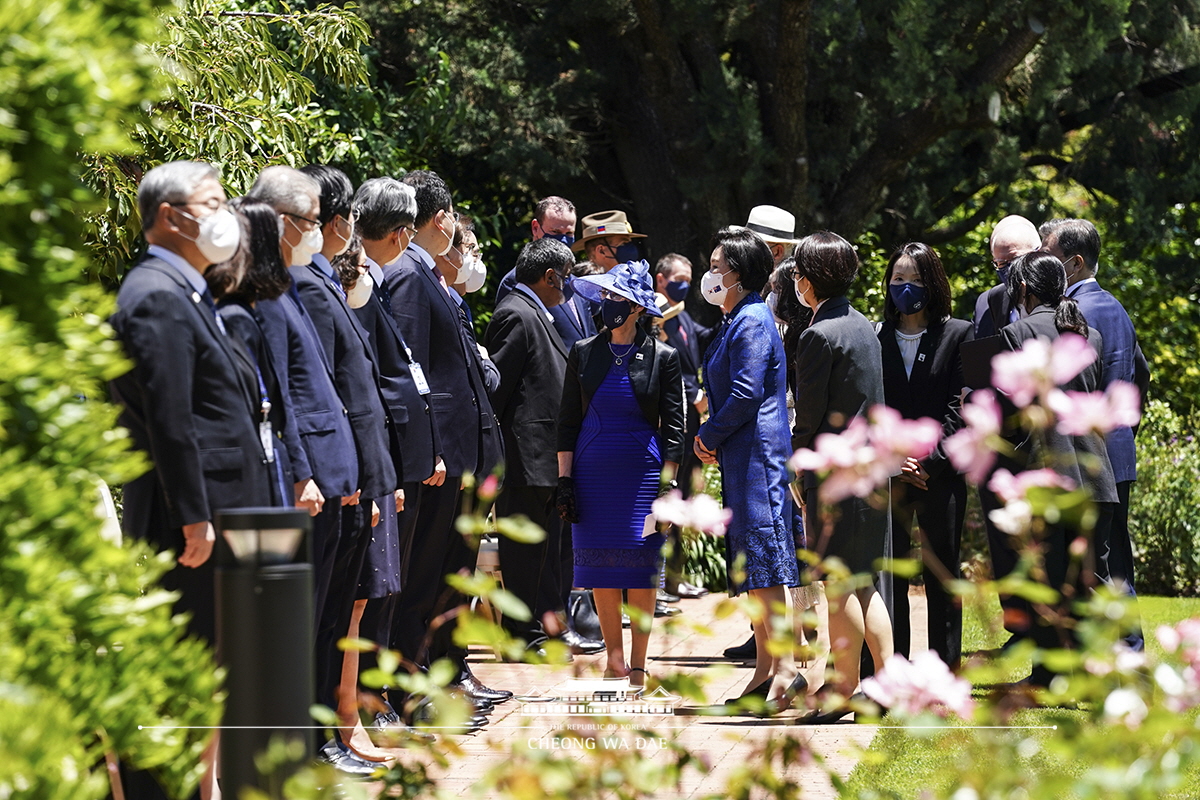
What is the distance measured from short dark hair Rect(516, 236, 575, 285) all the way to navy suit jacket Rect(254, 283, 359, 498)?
9.51 feet

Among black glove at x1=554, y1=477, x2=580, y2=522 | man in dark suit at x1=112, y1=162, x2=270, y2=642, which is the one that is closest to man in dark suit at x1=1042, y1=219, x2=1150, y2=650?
black glove at x1=554, y1=477, x2=580, y2=522

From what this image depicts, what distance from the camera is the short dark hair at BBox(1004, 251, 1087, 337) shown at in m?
6.37

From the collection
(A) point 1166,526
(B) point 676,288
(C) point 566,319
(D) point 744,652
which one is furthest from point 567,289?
(A) point 1166,526

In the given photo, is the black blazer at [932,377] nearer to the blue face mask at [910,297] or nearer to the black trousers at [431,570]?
the blue face mask at [910,297]

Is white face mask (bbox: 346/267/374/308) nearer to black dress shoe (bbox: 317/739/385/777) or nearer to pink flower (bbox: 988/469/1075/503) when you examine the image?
black dress shoe (bbox: 317/739/385/777)

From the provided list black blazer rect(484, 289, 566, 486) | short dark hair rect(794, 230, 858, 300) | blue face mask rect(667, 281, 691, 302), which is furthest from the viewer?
blue face mask rect(667, 281, 691, 302)

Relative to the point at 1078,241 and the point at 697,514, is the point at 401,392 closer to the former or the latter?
Answer: the point at 697,514

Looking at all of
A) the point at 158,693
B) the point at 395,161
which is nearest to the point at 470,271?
the point at 158,693

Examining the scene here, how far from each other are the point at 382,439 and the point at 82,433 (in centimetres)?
269

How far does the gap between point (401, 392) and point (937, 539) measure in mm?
2823

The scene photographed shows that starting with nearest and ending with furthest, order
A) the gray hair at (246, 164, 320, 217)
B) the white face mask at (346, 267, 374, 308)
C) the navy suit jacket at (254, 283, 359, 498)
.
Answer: the navy suit jacket at (254, 283, 359, 498) → the gray hair at (246, 164, 320, 217) → the white face mask at (346, 267, 374, 308)

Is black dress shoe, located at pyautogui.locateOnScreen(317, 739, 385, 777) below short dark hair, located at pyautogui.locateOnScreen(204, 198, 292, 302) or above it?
below

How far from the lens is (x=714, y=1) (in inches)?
488

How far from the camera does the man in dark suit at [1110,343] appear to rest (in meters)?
6.75
